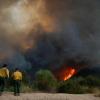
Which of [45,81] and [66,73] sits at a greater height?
[66,73]

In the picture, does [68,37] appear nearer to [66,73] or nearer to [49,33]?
[49,33]

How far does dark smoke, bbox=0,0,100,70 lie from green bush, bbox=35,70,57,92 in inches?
81.1

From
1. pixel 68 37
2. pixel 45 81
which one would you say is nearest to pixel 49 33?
pixel 68 37

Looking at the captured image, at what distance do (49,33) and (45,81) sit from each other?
194 inches

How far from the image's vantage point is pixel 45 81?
85.1 feet

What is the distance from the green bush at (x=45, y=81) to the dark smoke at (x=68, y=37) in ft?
6.76

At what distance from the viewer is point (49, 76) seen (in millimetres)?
26188

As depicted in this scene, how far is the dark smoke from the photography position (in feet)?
94.6

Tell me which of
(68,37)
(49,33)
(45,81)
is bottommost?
(45,81)

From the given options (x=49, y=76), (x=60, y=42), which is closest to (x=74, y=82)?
(x=49, y=76)

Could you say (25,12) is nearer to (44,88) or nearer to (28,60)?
(28,60)

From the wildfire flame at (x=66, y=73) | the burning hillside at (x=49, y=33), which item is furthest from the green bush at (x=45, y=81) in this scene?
the wildfire flame at (x=66, y=73)

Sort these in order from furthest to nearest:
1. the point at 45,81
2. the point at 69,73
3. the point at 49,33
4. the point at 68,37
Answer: the point at 68,37 < the point at 49,33 < the point at 69,73 < the point at 45,81

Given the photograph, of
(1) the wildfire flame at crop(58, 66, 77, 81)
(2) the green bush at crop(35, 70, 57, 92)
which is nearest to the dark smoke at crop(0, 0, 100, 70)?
(1) the wildfire flame at crop(58, 66, 77, 81)
